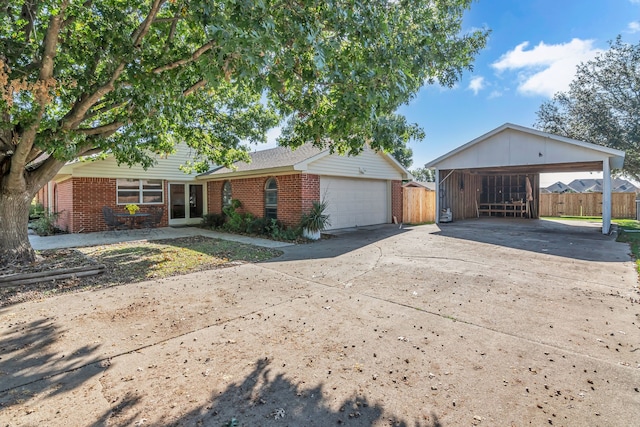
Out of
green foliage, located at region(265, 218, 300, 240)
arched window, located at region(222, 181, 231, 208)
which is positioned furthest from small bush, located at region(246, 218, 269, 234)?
arched window, located at region(222, 181, 231, 208)

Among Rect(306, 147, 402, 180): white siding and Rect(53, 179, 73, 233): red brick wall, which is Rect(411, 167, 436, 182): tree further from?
Rect(53, 179, 73, 233): red brick wall

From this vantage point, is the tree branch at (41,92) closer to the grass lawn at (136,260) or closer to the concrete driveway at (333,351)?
the grass lawn at (136,260)

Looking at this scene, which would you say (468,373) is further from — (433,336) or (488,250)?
(488,250)

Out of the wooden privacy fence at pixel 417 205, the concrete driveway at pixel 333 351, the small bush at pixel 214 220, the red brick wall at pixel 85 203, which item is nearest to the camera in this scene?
the concrete driveway at pixel 333 351

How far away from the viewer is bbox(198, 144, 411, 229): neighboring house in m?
12.1

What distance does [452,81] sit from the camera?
27.0 feet

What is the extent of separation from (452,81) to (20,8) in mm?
9608

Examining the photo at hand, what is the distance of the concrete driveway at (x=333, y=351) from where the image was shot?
2539mm

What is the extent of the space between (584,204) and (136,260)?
88.8ft

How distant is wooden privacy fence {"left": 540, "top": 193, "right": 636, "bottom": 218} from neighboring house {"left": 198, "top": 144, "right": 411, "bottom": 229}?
46.4ft

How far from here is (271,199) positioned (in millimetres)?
13148

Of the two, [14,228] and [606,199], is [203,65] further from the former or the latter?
[606,199]

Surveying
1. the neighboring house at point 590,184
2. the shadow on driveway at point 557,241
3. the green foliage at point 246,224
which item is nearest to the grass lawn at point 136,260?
the green foliage at point 246,224

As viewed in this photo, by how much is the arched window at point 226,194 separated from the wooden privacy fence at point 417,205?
865 centimetres
